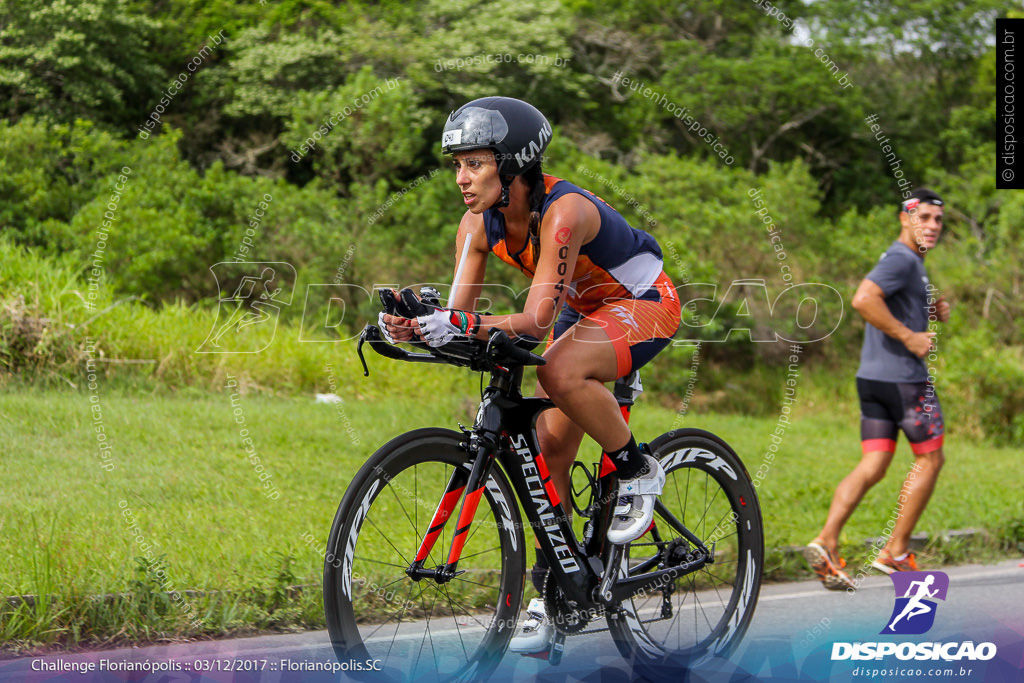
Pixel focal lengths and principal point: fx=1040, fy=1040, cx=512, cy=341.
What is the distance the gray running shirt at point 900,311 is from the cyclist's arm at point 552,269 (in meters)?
2.99

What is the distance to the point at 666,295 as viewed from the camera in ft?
13.2

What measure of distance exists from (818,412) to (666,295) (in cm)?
951

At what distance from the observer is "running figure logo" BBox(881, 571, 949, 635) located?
4.83m

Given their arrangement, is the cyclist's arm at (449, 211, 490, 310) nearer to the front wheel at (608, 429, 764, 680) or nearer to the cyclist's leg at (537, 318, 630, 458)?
the cyclist's leg at (537, 318, 630, 458)

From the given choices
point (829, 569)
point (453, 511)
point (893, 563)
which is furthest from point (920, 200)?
point (453, 511)

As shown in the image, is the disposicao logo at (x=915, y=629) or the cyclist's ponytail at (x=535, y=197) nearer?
the cyclist's ponytail at (x=535, y=197)

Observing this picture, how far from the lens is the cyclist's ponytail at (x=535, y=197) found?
12.0 feet

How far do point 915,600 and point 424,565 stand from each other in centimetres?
272

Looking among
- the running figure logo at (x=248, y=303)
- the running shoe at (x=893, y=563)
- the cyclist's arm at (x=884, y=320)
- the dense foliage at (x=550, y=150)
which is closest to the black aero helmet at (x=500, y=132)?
the cyclist's arm at (x=884, y=320)

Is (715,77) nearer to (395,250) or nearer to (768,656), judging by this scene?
(395,250)

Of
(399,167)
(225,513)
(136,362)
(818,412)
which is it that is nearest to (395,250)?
(399,167)

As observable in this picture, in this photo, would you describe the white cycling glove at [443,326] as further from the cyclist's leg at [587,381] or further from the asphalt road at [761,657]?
the asphalt road at [761,657]

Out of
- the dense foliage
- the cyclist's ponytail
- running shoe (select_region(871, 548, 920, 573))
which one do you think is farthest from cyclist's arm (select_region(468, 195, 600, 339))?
the dense foliage

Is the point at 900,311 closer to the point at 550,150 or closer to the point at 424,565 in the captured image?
the point at 424,565
